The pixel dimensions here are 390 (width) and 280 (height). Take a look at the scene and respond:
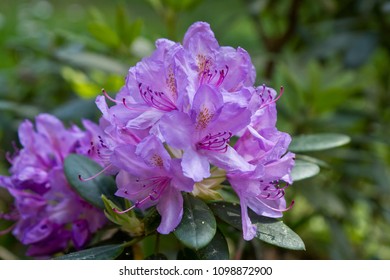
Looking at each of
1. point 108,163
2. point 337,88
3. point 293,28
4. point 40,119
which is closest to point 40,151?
point 40,119

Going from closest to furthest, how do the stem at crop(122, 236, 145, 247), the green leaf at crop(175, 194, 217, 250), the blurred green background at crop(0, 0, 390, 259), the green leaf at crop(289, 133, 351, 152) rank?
1. the green leaf at crop(175, 194, 217, 250)
2. the stem at crop(122, 236, 145, 247)
3. the green leaf at crop(289, 133, 351, 152)
4. the blurred green background at crop(0, 0, 390, 259)

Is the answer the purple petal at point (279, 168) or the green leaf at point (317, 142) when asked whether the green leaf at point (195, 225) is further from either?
the green leaf at point (317, 142)

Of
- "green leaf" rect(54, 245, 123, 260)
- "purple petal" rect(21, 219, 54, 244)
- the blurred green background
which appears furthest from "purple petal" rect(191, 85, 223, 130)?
the blurred green background

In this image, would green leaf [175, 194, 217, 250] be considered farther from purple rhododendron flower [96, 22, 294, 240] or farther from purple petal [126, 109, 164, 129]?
purple petal [126, 109, 164, 129]

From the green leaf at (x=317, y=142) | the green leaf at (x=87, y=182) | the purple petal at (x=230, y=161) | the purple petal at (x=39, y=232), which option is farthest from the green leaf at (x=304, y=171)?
the purple petal at (x=39, y=232)

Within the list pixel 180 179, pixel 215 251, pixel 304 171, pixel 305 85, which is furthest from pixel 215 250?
pixel 305 85
